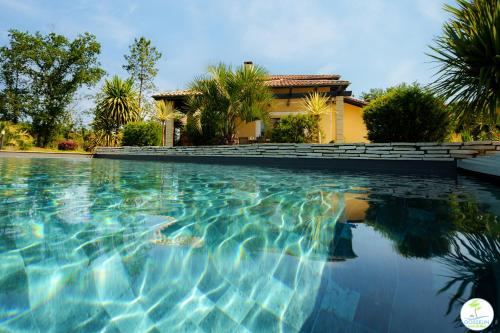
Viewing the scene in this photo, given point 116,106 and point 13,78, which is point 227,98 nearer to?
point 116,106

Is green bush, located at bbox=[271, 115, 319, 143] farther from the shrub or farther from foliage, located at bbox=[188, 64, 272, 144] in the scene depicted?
the shrub

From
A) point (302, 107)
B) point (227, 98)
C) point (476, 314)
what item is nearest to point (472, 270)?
point (476, 314)

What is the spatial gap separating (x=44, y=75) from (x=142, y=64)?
A: 13083 mm

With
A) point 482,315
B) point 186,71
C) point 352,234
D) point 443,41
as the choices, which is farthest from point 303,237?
point 186,71

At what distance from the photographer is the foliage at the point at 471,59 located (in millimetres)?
6285

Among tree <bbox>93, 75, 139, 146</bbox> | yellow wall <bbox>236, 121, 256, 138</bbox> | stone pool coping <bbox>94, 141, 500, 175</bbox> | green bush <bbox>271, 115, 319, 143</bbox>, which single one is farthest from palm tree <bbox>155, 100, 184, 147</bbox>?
green bush <bbox>271, 115, 319, 143</bbox>

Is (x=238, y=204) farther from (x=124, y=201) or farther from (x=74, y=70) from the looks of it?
(x=74, y=70)

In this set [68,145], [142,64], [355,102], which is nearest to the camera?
[355,102]

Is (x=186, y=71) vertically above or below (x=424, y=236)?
above

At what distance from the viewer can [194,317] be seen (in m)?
1.32

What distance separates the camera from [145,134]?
1728 cm

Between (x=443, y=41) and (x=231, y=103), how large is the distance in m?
8.32

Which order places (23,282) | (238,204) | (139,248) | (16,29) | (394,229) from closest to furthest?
1. (23,282)
2. (139,248)
3. (394,229)
4. (238,204)
5. (16,29)

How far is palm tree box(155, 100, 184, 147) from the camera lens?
648 inches
